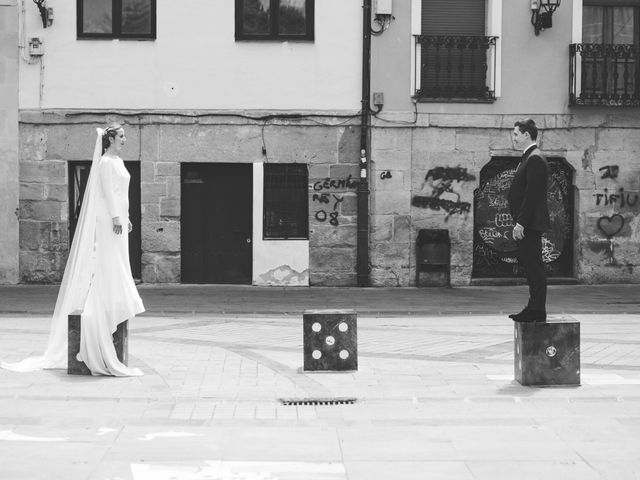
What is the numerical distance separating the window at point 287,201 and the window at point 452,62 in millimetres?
2522

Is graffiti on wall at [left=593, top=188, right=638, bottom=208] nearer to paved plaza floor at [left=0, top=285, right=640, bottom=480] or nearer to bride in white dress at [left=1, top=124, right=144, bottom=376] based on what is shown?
paved plaza floor at [left=0, top=285, right=640, bottom=480]

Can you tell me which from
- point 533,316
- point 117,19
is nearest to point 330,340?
point 533,316

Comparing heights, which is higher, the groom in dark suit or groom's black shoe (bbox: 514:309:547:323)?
the groom in dark suit

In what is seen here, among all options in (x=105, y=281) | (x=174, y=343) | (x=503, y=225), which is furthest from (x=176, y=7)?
(x=105, y=281)

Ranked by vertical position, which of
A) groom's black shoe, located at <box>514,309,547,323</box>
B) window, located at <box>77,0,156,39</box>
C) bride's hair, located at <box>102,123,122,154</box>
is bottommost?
groom's black shoe, located at <box>514,309,547,323</box>

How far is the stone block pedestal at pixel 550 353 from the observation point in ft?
29.8

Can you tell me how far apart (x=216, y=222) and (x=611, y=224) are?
6867 mm

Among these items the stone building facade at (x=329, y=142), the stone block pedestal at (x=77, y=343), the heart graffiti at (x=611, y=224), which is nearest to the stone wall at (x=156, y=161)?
the stone building facade at (x=329, y=142)

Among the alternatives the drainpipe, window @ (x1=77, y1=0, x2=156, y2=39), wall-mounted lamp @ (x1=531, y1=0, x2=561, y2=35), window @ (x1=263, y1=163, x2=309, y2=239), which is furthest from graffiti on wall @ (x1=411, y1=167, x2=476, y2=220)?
window @ (x1=77, y1=0, x2=156, y2=39)

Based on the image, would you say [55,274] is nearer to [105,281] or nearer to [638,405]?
[105,281]

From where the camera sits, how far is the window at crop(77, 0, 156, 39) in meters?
20.1

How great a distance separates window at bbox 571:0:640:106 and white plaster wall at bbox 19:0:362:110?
4455 mm

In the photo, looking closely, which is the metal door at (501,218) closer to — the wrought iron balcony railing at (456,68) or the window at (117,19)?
the wrought iron balcony railing at (456,68)

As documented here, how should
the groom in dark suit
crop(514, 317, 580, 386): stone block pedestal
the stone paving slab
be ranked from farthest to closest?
the groom in dark suit < crop(514, 317, 580, 386): stone block pedestal < the stone paving slab
